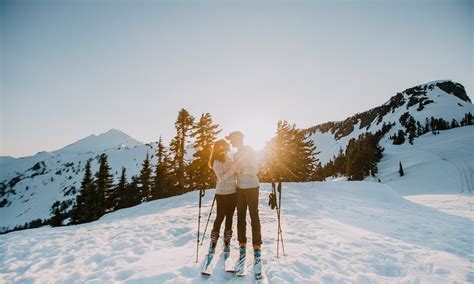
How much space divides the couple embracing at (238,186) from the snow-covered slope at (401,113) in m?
98.2

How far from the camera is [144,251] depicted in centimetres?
723

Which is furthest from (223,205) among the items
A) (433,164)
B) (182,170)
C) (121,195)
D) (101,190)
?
(433,164)

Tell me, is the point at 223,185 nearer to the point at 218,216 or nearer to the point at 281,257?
the point at 218,216

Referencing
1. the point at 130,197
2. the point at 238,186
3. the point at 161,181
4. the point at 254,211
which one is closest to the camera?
the point at 254,211

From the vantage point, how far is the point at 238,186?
586 centimetres

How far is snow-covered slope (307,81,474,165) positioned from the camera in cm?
10625

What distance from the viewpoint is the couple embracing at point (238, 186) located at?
5758 millimetres

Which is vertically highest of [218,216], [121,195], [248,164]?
[248,164]

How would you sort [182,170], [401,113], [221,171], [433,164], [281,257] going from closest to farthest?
[221,171] → [281,257] → [182,170] → [433,164] → [401,113]

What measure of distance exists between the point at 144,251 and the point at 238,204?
140 inches

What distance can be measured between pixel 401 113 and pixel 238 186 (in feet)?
458

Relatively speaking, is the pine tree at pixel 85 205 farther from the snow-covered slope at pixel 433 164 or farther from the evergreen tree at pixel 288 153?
the snow-covered slope at pixel 433 164

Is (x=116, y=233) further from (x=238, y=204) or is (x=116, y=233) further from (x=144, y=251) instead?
(x=238, y=204)

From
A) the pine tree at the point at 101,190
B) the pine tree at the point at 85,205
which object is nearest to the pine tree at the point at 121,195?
the pine tree at the point at 101,190
